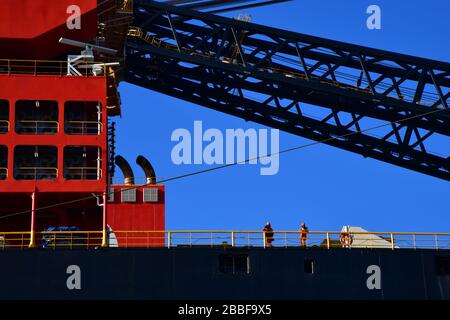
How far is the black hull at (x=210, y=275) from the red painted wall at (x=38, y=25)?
10.7 m

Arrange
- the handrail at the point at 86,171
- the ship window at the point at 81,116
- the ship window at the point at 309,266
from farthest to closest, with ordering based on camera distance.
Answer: the ship window at the point at 81,116 < the handrail at the point at 86,171 < the ship window at the point at 309,266

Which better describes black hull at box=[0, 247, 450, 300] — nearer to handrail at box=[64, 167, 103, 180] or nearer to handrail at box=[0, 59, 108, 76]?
handrail at box=[64, 167, 103, 180]

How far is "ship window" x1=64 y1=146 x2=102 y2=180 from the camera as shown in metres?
39.9

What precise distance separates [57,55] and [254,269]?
1448cm

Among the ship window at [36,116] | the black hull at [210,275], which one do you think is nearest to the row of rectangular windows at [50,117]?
the ship window at [36,116]

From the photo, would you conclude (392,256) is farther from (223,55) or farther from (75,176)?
(223,55)

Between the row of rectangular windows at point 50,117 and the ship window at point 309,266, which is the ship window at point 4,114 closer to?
the row of rectangular windows at point 50,117

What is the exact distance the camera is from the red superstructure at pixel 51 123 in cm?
3906

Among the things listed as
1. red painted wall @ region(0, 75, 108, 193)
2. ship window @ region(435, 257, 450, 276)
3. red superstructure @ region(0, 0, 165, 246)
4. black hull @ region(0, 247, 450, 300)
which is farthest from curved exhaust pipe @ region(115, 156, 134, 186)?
ship window @ region(435, 257, 450, 276)

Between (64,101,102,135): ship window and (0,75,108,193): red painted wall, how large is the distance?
637 mm

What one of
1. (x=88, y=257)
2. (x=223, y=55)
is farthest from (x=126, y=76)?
(x=88, y=257)

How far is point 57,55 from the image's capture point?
42.3 metres
